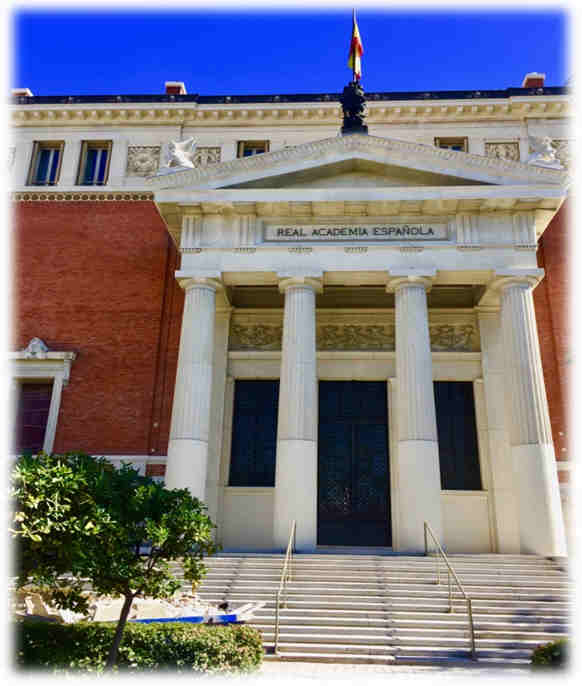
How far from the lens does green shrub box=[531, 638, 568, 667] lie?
772 centimetres

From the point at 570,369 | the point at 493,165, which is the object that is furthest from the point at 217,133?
the point at 570,369

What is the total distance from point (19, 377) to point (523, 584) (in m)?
17.5

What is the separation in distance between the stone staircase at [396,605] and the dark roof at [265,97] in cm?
1853

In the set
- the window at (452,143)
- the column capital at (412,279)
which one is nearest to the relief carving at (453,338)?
the column capital at (412,279)

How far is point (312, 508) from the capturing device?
16391mm

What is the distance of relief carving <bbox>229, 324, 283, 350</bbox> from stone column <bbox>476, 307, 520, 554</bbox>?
7056 mm

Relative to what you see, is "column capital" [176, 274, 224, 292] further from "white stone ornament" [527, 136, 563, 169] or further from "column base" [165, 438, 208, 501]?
"white stone ornament" [527, 136, 563, 169]

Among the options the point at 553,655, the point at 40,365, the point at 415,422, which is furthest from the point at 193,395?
the point at 553,655

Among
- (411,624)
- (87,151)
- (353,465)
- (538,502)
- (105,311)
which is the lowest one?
(411,624)

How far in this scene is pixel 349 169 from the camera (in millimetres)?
19578

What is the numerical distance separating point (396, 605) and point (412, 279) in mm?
9556

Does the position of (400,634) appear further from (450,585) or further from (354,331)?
(354,331)

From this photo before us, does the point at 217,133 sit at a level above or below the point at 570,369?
above

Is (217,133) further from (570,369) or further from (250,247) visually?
(570,369)
